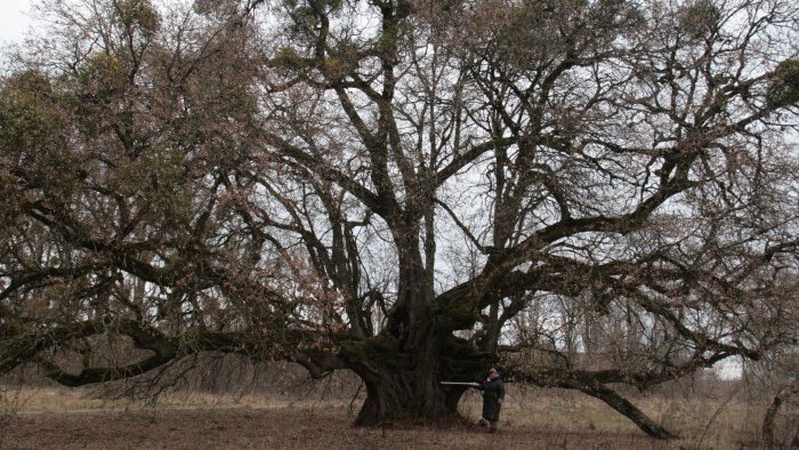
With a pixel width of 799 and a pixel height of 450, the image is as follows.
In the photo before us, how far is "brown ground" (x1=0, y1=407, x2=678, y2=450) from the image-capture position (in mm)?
13641

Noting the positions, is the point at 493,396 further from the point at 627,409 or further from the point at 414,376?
the point at 627,409

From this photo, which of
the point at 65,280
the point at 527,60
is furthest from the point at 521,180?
the point at 65,280

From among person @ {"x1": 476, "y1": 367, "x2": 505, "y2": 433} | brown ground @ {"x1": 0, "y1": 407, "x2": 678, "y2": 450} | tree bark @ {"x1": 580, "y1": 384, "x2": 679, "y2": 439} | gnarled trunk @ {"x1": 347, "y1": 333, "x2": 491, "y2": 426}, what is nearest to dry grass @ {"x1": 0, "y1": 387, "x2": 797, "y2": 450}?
brown ground @ {"x1": 0, "y1": 407, "x2": 678, "y2": 450}

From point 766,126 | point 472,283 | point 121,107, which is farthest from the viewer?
point 472,283

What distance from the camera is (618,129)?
14680mm

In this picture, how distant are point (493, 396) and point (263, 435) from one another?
495 cm

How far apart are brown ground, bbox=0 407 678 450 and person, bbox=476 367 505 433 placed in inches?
15.0

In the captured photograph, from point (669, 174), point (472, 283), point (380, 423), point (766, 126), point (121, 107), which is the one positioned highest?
point (766, 126)

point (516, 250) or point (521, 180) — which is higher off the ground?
point (521, 180)

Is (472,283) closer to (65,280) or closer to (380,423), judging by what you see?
(380,423)

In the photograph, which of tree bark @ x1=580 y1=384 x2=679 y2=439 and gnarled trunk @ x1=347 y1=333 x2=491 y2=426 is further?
gnarled trunk @ x1=347 y1=333 x2=491 y2=426

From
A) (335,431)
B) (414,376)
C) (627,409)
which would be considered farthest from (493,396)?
(335,431)

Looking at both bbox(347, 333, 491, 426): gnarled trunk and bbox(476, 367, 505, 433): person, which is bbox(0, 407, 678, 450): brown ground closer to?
bbox(476, 367, 505, 433): person

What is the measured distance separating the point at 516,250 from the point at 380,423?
17.4ft
